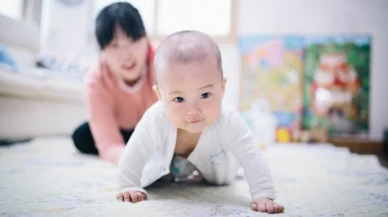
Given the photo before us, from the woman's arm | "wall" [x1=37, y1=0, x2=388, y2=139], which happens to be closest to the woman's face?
the woman's arm

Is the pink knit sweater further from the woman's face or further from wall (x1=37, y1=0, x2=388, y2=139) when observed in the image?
wall (x1=37, y1=0, x2=388, y2=139)

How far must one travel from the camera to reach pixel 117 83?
1287 mm

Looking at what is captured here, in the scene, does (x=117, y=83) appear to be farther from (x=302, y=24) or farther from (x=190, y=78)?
(x=302, y=24)

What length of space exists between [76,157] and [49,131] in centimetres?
71

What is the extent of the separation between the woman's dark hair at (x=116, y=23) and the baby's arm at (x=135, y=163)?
457 mm

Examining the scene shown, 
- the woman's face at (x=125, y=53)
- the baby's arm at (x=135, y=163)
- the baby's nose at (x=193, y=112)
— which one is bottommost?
the baby's arm at (x=135, y=163)

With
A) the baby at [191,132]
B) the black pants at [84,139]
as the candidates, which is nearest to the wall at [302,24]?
the black pants at [84,139]

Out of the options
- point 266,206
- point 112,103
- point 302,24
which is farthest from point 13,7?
point 266,206

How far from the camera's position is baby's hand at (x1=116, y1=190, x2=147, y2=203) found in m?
0.67

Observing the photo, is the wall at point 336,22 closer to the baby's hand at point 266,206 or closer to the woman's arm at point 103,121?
the woman's arm at point 103,121

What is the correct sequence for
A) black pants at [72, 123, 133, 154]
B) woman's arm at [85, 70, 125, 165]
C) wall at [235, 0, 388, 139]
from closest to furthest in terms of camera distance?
woman's arm at [85, 70, 125, 165], black pants at [72, 123, 133, 154], wall at [235, 0, 388, 139]

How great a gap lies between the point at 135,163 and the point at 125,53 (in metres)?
0.51

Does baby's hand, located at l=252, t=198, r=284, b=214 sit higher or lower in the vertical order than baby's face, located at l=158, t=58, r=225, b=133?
lower

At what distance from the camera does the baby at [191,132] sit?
0.64 m
